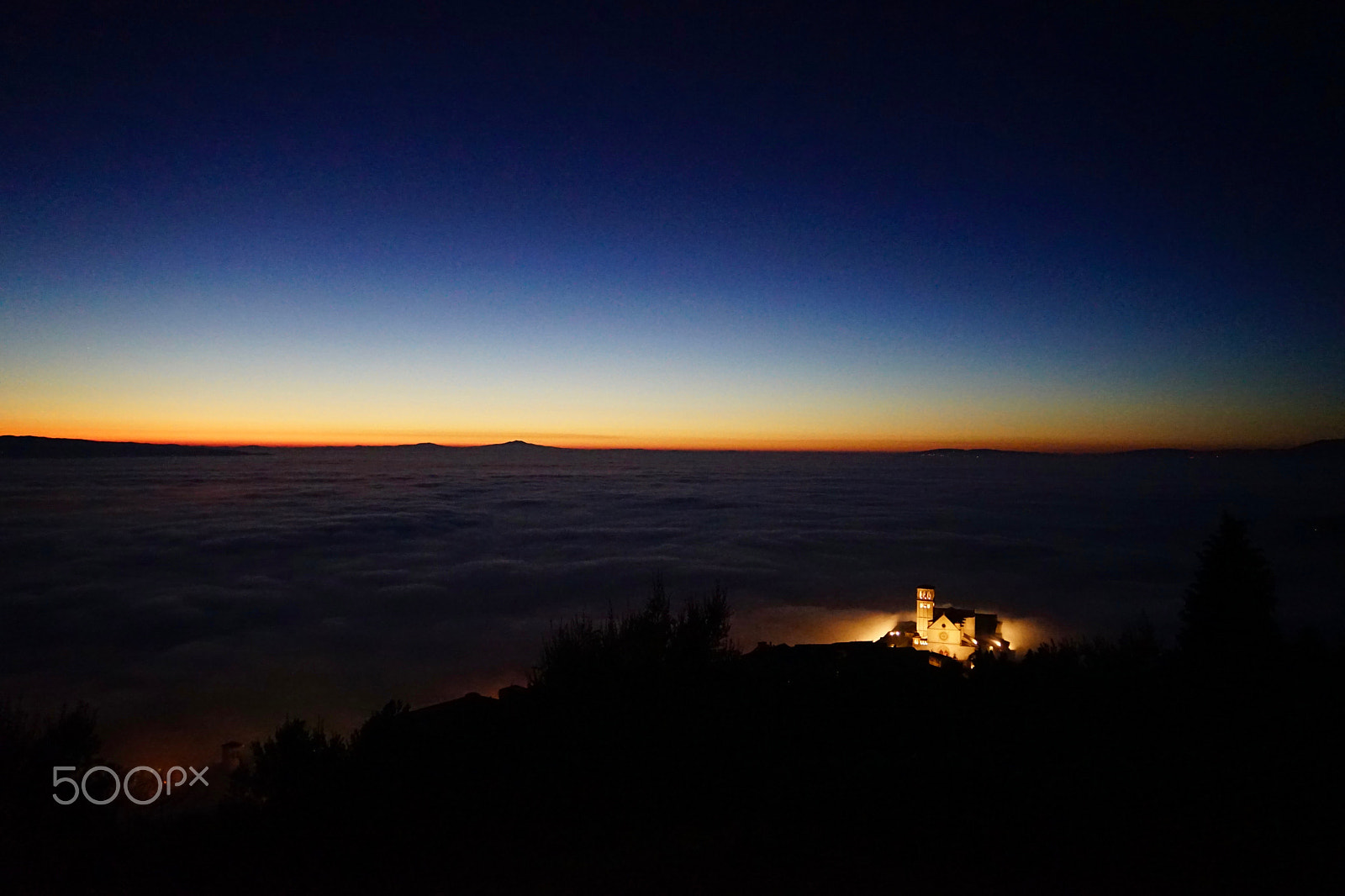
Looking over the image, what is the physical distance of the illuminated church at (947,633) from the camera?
27.0 metres

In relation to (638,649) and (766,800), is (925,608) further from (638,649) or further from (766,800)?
(766,800)

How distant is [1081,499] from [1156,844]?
128 m

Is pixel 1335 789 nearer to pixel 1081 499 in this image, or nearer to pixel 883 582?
pixel 883 582

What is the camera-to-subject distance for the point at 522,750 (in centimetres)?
859

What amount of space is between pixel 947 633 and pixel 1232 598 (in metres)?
12.2

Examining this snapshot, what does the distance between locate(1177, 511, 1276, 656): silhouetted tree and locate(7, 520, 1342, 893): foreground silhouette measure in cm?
599

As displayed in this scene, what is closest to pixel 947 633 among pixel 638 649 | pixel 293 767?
pixel 638 649

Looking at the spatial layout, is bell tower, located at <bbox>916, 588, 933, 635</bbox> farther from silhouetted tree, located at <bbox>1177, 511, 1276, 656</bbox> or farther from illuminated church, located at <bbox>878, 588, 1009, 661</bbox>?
silhouetted tree, located at <bbox>1177, 511, 1276, 656</bbox>

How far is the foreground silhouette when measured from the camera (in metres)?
5.44


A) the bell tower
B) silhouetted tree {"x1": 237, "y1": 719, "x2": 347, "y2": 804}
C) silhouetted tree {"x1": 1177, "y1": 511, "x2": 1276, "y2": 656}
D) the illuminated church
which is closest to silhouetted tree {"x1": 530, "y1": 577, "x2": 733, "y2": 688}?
silhouetted tree {"x1": 237, "y1": 719, "x2": 347, "y2": 804}

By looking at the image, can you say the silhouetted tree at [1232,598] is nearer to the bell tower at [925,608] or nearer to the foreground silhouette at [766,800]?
the foreground silhouette at [766,800]

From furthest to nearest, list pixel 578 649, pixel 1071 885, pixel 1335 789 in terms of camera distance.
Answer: pixel 578 649 → pixel 1335 789 → pixel 1071 885

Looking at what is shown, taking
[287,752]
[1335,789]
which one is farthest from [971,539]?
[287,752]

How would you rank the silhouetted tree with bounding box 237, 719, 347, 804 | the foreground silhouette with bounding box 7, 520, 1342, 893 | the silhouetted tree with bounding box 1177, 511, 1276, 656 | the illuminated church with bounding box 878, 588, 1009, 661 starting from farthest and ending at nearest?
the illuminated church with bounding box 878, 588, 1009, 661, the silhouetted tree with bounding box 1177, 511, 1276, 656, the silhouetted tree with bounding box 237, 719, 347, 804, the foreground silhouette with bounding box 7, 520, 1342, 893
